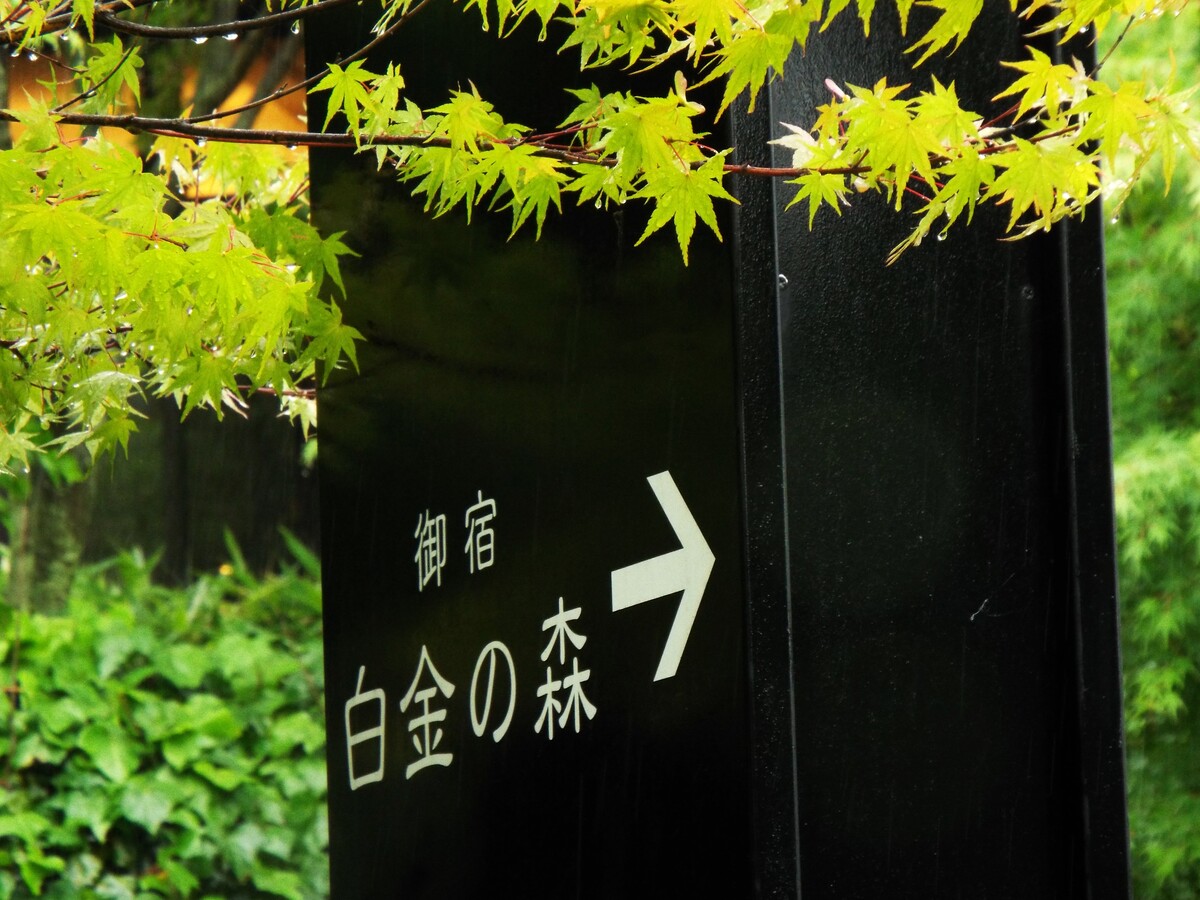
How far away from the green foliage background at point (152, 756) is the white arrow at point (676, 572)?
4811mm

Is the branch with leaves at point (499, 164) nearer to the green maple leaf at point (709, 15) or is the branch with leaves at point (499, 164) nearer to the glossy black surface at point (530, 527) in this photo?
the green maple leaf at point (709, 15)

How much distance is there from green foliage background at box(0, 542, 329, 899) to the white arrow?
4.81 m

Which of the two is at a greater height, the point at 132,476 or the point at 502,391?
the point at 132,476

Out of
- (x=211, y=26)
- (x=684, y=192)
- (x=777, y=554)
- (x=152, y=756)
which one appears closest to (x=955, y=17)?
(x=684, y=192)

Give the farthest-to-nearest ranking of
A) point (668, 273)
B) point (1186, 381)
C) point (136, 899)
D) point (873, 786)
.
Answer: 1. point (1186, 381)
2. point (136, 899)
3. point (873, 786)
4. point (668, 273)

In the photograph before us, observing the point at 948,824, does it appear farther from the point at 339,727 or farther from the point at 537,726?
the point at 339,727

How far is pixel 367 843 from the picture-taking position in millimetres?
4008

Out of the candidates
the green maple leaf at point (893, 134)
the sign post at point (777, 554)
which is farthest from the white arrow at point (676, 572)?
the green maple leaf at point (893, 134)

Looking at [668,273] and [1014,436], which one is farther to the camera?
[1014,436]

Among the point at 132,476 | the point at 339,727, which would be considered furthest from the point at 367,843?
the point at 132,476

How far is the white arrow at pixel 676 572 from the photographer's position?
2898 mm

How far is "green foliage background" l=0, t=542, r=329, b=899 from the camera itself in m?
6.92

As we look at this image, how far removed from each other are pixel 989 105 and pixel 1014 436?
828 mm

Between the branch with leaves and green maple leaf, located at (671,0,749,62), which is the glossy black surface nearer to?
the branch with leaves
